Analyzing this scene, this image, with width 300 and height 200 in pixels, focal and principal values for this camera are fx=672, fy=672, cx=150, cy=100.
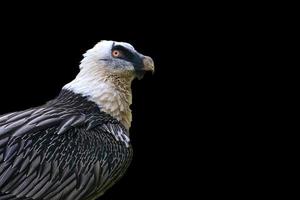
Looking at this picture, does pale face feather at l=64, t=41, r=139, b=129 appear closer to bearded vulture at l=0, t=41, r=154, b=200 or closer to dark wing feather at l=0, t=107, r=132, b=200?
bearded vulture at l=0, t=41, r=154, b=200

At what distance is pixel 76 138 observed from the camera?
23.0 ft

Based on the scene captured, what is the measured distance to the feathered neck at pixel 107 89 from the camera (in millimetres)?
7531

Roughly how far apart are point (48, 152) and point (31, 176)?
30 cm

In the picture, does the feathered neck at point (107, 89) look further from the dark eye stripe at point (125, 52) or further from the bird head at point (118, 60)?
the dark eye stripe at point (125, 52)

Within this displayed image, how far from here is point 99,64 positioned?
25.4ft

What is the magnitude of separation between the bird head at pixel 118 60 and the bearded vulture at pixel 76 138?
0.01m

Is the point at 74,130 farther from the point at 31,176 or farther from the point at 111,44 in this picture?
the point at 111,44

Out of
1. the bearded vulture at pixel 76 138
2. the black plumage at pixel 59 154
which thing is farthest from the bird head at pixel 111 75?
the black plumage at pixel 59 154

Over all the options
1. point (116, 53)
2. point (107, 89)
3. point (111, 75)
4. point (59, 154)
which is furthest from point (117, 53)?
point (59, 154)

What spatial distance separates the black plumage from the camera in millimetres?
6746

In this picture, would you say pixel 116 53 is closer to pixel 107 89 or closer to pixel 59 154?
pixel 107 89

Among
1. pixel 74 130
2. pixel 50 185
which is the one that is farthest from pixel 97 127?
pixel 50 185

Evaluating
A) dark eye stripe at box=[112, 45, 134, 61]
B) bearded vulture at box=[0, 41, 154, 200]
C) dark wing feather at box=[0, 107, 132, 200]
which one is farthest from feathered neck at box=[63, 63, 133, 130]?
dark wing feather at box=[0, 107, 132, 200]

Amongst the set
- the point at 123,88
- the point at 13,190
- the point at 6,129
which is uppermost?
the point at 123,88
